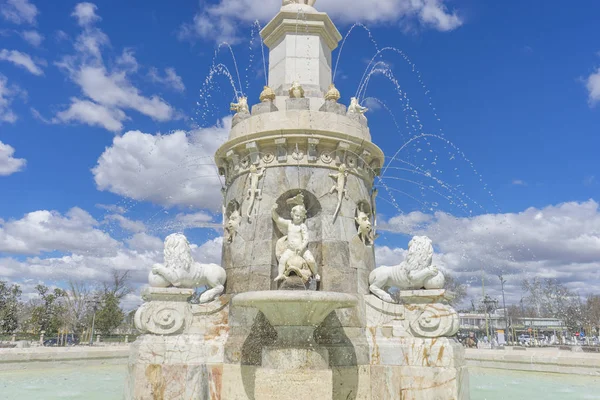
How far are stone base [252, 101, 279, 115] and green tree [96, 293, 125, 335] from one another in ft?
131

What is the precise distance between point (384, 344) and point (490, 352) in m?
11.6

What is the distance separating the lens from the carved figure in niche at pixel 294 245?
8.15m

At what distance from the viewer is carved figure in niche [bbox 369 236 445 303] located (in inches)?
331

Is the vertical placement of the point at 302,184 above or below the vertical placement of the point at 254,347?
above

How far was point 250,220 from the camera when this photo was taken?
370 inches

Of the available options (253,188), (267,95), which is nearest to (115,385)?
(253,188)

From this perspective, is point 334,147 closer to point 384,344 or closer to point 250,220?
point 250,220

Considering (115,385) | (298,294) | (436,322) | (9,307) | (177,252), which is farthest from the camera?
(9,307)

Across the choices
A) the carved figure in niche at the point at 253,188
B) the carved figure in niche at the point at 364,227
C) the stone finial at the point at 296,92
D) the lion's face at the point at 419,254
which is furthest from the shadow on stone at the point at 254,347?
the stone finial at the point at 296,92

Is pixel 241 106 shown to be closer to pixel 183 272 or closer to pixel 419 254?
pixel 183 272

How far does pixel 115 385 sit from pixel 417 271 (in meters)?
8.96

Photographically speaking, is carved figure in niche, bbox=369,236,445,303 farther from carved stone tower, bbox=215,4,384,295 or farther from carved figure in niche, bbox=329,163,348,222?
carved figure in niche, bbox=329,163,348,222

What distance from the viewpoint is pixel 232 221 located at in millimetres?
9812

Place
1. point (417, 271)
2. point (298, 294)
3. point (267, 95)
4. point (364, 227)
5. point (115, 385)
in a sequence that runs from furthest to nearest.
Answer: point (115, 385), point (267, 95), point (364, 227), point (417, 271), point (298, 294)
